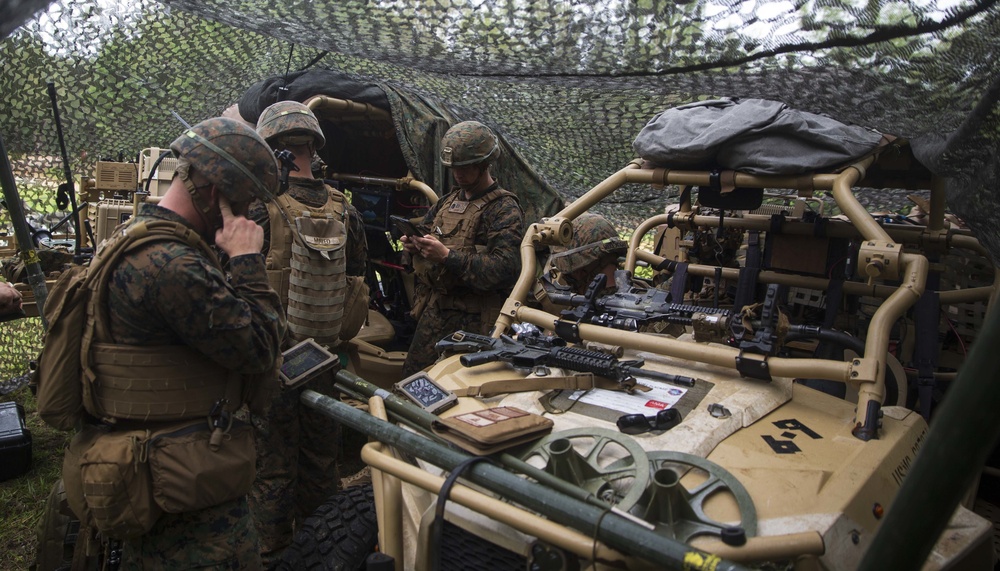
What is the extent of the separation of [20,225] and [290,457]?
1.51 meters

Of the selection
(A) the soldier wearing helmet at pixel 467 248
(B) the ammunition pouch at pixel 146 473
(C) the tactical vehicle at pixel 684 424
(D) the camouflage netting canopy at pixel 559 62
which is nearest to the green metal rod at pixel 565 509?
(C) the tactical vehicle at pixel 684 424

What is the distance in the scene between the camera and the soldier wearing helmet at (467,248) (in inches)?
165

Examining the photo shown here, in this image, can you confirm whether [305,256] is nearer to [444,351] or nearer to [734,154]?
[444,351]

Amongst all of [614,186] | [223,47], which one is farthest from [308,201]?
[223,47]

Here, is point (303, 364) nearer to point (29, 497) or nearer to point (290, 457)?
point (290, 457)

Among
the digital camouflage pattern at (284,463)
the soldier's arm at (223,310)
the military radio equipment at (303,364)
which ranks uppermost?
the soldier's arm at (223,310)

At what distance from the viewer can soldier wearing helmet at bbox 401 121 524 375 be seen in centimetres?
420

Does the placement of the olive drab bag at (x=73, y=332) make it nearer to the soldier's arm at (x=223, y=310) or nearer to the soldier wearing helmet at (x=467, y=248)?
the soldier's arm at (x=223, y=310)

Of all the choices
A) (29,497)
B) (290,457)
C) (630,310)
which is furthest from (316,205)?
(29,497)

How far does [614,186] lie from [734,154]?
536mm

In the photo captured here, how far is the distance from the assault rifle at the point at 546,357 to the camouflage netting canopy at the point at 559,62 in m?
1.01

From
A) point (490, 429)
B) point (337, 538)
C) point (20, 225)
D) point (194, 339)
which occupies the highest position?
point (20, 225)

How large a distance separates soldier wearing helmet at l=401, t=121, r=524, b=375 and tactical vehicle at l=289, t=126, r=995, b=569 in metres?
0.74

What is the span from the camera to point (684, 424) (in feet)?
7.64
